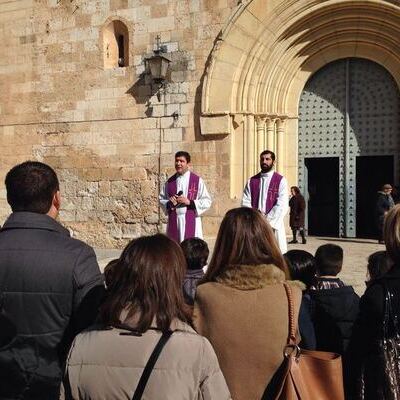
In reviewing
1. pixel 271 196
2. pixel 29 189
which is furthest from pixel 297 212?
pixel 29 189

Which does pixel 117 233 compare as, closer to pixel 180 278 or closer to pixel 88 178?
pixel 88 178

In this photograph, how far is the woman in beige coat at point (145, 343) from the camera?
171cm

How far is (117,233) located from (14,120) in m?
3.26

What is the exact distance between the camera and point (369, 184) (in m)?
11.5

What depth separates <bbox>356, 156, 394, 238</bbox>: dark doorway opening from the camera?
11.1 m

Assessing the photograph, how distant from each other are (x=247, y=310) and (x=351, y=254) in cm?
673

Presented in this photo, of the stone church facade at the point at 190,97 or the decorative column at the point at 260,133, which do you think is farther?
the decorative column at the point at 260,133

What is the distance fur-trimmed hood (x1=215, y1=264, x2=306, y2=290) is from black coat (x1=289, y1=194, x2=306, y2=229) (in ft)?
25.6

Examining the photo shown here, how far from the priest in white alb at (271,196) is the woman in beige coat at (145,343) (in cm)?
437

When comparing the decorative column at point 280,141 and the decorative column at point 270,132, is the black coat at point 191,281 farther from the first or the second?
the decorative column at point 280,141

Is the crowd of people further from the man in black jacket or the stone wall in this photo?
the stone wall

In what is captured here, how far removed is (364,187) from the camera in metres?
11.5

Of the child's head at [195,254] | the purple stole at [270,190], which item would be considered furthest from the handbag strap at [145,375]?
the purple stole at [270,190]

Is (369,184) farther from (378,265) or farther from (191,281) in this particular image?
(191,281)
